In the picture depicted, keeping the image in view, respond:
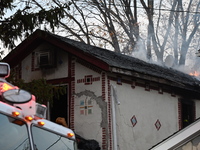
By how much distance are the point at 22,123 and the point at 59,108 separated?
37.8 ft

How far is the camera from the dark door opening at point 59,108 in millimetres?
17469

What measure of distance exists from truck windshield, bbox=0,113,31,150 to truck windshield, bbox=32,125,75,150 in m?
0.18

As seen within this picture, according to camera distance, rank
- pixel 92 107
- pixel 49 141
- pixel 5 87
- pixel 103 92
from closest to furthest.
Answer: pixel 5 87, pixel 49 141, pixel 103 92, pixel 92 107

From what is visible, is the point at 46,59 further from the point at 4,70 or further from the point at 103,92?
the point at 4,70

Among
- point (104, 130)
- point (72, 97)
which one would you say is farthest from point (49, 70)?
point (104, 130)

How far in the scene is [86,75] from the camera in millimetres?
16625

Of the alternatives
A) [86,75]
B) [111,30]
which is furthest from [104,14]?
[86,75]

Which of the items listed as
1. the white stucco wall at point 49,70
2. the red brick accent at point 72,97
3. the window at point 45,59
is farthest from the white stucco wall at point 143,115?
the window at point 45,59

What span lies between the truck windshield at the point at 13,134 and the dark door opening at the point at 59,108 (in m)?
11.0

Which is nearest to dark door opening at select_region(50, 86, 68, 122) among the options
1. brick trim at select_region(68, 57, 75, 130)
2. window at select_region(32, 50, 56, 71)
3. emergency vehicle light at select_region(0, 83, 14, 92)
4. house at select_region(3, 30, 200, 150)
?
house at select_region(3, 30, 200, 150)

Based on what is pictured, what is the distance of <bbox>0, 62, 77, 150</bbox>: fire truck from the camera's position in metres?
6.12

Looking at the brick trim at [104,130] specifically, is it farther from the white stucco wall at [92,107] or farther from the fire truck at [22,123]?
the fire truck at [22,123]

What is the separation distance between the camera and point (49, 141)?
6734mm

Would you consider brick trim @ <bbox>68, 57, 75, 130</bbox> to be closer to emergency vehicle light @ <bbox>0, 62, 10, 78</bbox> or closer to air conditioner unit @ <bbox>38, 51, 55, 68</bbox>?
air conditioner unit @ <bbox>38, 51, 55, 68</bbox>
